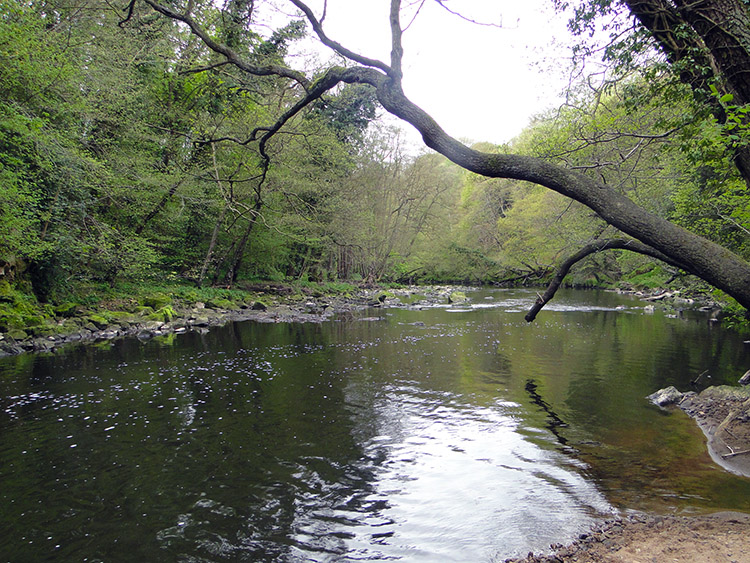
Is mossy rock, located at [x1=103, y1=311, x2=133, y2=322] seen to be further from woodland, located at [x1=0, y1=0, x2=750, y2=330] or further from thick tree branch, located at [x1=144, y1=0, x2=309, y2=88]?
thick tree branch, located at [x1=144, y1=0, x2=309, y2=88]

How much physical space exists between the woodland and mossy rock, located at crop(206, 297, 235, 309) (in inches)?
133

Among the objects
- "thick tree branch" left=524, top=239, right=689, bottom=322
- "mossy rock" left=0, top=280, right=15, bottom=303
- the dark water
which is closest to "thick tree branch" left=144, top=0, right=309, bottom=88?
"thick tree branch" left=524, top=239, right=689, bottom=322

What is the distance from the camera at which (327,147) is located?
26.0 metres

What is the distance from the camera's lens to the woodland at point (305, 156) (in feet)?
14.6

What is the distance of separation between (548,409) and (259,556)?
20.6 feet

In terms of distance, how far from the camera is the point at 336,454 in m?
6.71

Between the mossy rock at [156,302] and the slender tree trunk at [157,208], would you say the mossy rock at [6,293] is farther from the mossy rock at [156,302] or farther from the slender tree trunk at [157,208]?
the slender tree trunk at [157,208]

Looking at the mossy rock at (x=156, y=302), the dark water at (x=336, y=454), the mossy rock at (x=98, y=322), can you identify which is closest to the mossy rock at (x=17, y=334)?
the dark water at (x=336, y=454)

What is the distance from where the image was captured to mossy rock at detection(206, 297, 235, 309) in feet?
77.4

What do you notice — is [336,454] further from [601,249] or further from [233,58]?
[233,58]

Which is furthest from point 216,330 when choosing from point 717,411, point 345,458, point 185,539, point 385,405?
point 717,411

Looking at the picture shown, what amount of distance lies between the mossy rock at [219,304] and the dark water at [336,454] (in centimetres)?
1015

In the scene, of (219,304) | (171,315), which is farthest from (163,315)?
(219,304)

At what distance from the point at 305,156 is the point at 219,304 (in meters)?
9.05
